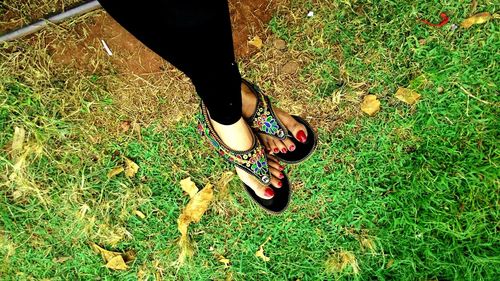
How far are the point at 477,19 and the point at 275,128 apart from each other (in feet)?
3.60

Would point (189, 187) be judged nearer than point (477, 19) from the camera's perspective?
No

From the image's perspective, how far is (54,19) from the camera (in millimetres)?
2355

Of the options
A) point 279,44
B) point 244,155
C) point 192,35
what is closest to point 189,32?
point 192,35

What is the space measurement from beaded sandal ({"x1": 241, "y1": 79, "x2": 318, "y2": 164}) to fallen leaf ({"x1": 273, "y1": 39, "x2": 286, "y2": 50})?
286mm

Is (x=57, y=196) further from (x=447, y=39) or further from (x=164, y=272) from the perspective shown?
(x=447, y=39)

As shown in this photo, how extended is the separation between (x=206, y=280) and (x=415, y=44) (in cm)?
158

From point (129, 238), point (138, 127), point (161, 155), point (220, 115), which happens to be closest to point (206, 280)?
point (129, 238)

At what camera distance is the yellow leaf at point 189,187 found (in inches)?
89.8

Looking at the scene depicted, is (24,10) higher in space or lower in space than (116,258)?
higher

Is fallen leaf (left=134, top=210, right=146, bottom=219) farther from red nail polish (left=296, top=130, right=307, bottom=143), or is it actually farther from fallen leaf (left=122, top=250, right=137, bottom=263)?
red nail polish (left=296, top=130, right=307, bottom=143)

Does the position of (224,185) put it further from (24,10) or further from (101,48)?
(24,10)

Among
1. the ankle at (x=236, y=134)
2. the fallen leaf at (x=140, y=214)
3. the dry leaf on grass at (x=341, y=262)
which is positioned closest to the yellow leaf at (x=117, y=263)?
the fallen leaf at (x=140, y=214)

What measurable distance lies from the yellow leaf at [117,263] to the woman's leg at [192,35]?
130cm

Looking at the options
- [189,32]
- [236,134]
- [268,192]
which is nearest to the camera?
[189,32]
